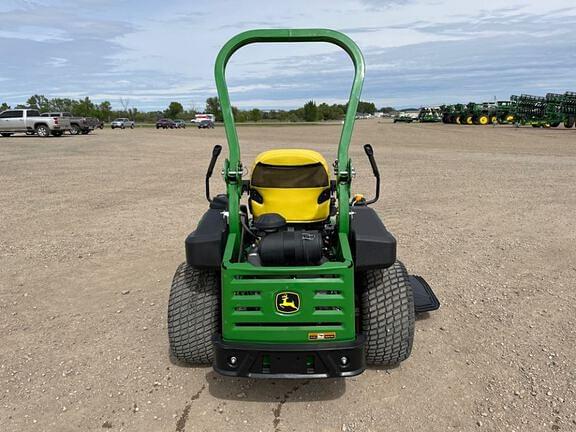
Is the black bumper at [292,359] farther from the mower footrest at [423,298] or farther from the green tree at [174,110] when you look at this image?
the green tree at [174,110]

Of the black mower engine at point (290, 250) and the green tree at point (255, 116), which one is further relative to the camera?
the green tree at point (255, 116)

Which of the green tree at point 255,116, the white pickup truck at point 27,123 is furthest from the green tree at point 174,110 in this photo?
the white pickup truck at point 27,123

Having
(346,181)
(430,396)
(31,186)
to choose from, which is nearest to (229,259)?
(346,181)

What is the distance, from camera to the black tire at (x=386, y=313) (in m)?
2.99

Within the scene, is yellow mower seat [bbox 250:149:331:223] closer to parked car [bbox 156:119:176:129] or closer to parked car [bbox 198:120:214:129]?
parked car [bbox 198:120:214:129]

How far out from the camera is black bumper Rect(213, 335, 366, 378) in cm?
258

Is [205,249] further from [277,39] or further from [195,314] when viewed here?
[277,39]

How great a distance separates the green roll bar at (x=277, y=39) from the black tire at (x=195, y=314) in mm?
444

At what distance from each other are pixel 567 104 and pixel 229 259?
39.8m

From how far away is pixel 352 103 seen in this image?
3.10 m

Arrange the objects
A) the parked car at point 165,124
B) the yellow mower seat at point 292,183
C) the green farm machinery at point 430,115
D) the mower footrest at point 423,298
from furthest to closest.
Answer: the parked car at point 165,124 < the green farm machinery at point 430,115 < the mower footrest at point 423,298 < the yellow mower seat at point 292,183

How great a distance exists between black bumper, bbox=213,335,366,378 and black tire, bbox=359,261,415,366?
1.30 feet

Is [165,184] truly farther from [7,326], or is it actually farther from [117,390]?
[117,390]

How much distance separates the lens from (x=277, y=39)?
320cm
